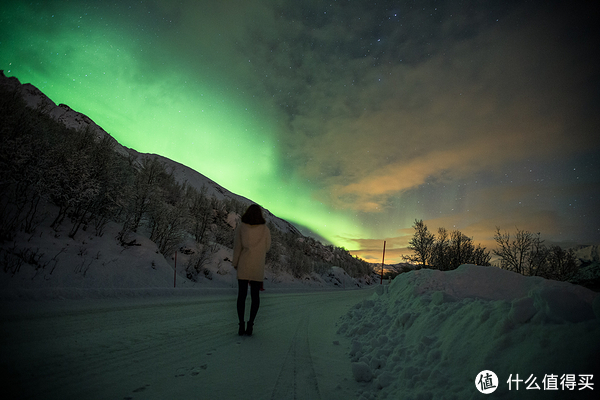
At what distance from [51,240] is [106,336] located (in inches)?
315

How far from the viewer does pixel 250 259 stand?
3.97 meters

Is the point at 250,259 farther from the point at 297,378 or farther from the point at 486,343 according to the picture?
the point at 486,343

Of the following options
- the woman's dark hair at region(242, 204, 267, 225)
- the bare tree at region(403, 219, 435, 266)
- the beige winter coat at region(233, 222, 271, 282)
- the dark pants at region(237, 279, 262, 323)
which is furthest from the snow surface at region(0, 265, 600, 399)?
the bare tree at region(403, 219, 435, 266)

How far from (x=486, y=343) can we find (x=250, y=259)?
313cm

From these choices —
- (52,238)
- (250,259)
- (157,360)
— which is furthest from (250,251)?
(52,238)

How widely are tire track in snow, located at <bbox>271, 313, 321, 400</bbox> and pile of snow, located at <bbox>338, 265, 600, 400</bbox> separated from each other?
0.48m

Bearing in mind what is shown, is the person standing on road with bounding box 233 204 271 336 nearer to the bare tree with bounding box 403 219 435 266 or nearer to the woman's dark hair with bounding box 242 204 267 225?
the woman's dark hair with bounding box 242 204 267 225

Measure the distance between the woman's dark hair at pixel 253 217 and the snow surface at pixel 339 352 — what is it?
182cm

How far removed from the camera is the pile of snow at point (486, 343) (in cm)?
159

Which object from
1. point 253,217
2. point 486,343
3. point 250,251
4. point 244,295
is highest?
point 253,217

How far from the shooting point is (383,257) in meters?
37.1

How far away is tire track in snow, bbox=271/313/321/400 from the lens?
210cm

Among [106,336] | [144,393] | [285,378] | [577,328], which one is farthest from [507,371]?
[106,336]

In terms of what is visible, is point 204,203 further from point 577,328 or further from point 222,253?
point 577,328
